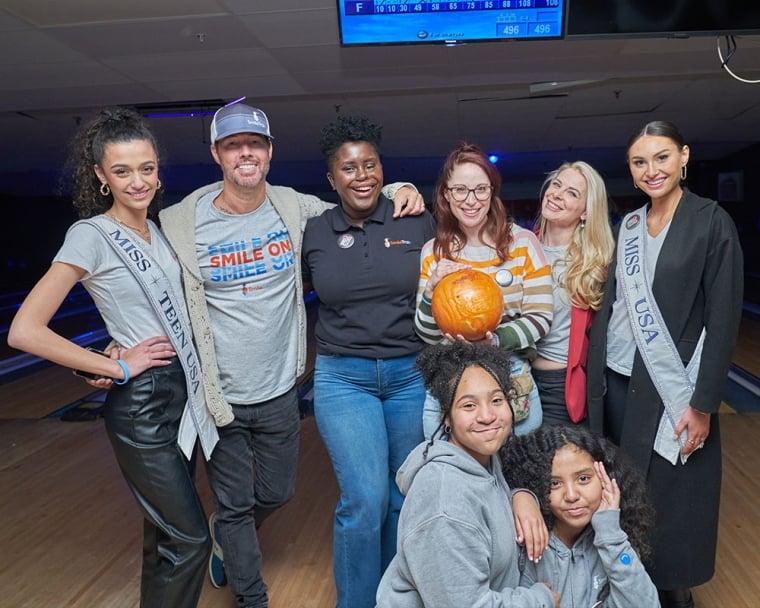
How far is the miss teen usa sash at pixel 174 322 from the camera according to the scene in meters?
1.59

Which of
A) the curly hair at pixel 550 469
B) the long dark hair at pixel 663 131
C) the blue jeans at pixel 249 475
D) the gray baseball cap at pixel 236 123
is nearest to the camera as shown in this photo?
the curly hair at pixel 550 469

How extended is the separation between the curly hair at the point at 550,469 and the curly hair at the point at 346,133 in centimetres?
84

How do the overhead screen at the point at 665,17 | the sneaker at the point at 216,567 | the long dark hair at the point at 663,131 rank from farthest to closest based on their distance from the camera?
the overhead screen at the point at 665,17, the sneaker at the point at 216,567, the long dark hair at the point at 663,131

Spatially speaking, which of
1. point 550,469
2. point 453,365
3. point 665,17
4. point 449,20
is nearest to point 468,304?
point 453,365

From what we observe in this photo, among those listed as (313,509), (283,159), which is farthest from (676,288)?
(283,159)

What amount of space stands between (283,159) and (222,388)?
745 centimetres

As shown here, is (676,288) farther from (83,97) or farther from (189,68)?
(83,97)

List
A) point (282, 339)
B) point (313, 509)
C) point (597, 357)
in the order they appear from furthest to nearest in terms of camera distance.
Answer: point (313, 509) → point (282, 339) → point (597, 357)

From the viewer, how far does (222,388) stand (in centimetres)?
187

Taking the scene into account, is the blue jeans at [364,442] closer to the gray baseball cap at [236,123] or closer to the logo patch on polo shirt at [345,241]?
the logo patch on polo shirt at [345,241]

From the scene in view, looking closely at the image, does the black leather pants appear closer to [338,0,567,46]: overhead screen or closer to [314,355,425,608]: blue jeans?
[314,355,425,608]: blue jeans

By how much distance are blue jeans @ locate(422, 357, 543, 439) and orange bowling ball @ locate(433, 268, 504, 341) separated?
5.2 inches

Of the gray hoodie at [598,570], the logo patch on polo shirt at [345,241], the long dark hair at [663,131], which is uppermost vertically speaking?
the long dark hair at [663,131]

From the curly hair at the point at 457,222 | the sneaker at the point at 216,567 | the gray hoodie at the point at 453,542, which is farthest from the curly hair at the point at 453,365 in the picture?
the sneaker at the point at 216,567
